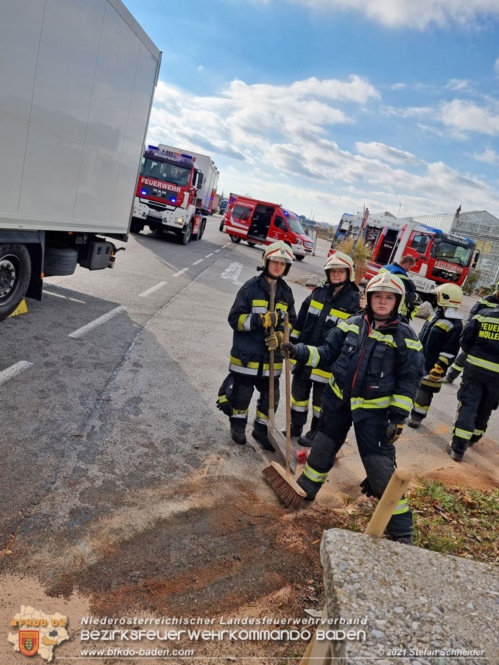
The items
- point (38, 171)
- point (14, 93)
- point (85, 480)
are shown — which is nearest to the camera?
point (85, 480)

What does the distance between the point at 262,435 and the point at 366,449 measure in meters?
1.50

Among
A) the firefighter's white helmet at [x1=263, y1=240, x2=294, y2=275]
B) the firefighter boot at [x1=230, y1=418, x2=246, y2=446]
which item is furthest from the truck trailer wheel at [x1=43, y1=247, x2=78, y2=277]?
the firefighter boot at [x1=230, y1=418, x2=246, y2=446]

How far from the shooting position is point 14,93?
4.72 meters

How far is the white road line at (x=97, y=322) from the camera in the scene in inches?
248

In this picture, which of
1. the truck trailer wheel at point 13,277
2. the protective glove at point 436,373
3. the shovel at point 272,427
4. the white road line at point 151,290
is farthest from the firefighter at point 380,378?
the white road line at point 151,290

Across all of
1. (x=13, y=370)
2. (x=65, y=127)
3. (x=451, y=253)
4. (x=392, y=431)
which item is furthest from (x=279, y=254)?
(x=451, y=253)

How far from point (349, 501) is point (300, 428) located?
1.08 meters

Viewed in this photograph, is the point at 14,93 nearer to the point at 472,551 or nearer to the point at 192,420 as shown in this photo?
the point at 192,420

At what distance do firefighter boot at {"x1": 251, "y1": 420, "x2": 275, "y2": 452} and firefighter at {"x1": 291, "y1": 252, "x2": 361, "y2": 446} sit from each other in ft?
1.39

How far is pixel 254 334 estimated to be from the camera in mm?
4363

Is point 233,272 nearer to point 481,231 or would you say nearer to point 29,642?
point 29,642

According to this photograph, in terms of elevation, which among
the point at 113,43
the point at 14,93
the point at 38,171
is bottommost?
the point at 38,171

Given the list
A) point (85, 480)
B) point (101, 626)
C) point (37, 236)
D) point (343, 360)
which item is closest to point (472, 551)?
point (343, 360)

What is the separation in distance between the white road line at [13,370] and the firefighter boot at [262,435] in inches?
97.6
